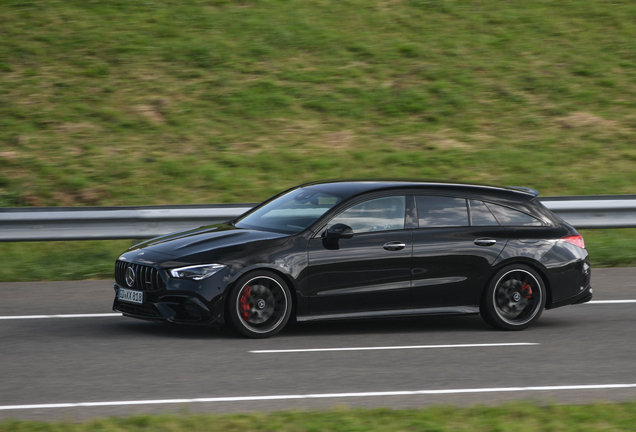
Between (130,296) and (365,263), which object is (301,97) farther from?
(130,296)

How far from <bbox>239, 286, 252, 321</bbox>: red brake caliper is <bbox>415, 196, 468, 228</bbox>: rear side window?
180 centimetres

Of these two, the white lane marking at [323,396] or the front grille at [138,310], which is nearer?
the white lane marking at [323,396]

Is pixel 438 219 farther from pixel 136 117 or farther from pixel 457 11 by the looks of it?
pixel 457 11

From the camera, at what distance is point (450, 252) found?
8688 millimetres

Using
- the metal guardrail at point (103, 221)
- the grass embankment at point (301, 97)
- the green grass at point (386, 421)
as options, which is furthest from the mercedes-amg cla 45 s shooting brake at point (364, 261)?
the grass embankment at point (301, 97)

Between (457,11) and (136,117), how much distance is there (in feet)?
29.0

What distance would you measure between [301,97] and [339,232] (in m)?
11.0

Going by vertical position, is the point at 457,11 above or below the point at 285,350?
above

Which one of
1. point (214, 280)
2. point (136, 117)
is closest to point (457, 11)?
point (136, 117)

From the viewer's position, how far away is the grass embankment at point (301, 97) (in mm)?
16266

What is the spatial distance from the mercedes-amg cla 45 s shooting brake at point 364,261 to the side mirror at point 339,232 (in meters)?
0.01

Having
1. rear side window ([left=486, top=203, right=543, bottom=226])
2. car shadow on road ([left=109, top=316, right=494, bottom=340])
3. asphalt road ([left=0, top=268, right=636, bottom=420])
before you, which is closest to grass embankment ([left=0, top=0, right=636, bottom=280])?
rear side window ([left=486, top=203, right=543, bottom=226])

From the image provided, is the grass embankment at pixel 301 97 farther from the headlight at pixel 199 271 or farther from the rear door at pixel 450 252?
the headlight at pixel 199 271

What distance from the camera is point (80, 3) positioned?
21266 millimetres
